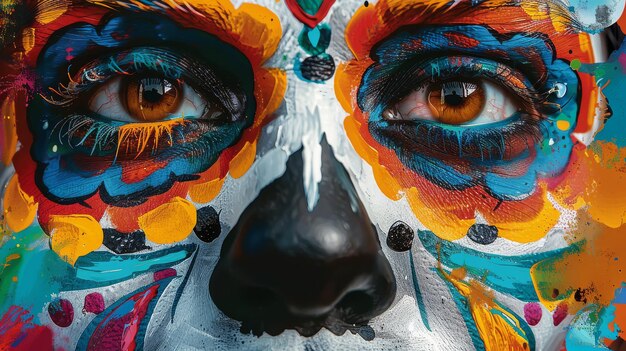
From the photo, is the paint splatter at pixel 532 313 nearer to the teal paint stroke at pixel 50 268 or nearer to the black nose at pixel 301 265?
the black nose at pixel 301 265

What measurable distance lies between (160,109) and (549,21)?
1.13 m

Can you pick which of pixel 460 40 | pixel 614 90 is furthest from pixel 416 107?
pixel 614 90

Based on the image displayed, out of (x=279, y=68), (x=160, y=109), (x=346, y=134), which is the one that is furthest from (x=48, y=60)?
(x=346, y=134)

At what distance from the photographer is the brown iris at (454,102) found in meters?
1.97

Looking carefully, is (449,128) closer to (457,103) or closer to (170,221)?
(457,103)

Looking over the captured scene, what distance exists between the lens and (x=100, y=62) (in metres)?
1.92

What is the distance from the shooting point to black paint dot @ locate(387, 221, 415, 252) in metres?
1.78

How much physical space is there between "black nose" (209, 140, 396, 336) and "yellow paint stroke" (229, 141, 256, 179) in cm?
14

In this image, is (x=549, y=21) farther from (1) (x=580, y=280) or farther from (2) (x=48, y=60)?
(2) (x=48, y=60)

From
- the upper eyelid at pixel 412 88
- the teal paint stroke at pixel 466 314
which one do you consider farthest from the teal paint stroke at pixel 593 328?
the upper eyelid at pixel 412 88

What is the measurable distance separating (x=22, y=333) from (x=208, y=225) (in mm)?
578

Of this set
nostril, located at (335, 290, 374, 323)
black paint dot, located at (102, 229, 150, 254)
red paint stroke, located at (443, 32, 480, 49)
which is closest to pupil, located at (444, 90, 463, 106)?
red paint stroke, located at (443, 32, 480, 49)

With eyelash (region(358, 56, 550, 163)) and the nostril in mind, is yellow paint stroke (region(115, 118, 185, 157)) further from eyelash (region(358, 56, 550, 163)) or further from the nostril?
the nostril

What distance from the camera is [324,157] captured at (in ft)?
5.63
